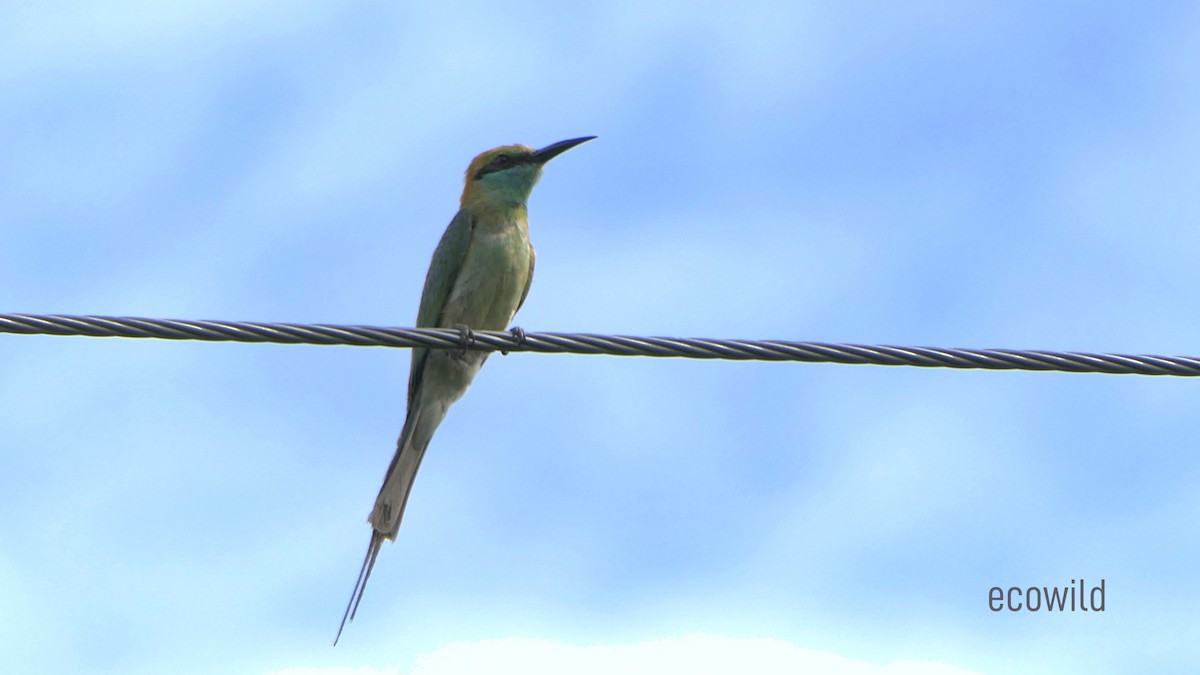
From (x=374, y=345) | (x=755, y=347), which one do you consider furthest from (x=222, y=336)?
(x=755, y=347)

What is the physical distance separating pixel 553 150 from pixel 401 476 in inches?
77.7

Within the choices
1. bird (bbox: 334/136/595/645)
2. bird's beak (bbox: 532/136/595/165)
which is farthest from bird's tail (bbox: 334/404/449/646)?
bird's beak (bbox: 532/136/595/165)

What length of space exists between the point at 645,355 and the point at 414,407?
9.68 feet

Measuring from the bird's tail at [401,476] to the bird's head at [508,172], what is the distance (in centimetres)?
116

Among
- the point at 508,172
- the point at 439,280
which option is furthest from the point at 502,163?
the point at 439,280

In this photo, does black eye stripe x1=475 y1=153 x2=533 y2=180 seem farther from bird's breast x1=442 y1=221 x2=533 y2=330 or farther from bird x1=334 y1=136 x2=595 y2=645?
bird's breast x1=442 y1=221 x2=533 y2=330

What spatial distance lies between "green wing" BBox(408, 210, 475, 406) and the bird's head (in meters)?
0.27

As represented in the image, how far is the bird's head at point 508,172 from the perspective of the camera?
7.05 m

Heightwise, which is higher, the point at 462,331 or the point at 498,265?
the point at 498,265

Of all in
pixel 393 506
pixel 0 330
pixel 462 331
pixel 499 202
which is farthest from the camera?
pixel 499 202

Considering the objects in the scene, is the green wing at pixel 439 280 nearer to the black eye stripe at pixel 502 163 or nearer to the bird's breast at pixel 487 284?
the bird's breast at pixel 487 284

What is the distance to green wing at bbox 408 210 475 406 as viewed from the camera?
659 centimetres

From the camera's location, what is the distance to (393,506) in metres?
6.09

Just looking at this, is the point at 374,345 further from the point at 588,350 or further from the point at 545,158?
the point at 545,158
